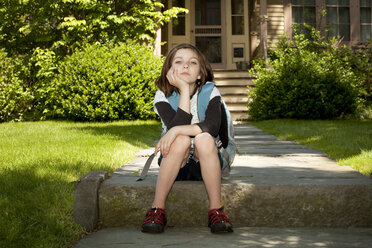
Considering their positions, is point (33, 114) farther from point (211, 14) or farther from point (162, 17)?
point (211, 14)

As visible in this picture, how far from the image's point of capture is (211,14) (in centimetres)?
1409

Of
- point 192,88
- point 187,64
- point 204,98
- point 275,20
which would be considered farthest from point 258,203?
point 275,20

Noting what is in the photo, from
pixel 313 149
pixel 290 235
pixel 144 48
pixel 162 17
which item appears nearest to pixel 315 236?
pixel 290 235

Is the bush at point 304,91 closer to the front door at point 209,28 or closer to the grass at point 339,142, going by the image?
the grass at point 339,142

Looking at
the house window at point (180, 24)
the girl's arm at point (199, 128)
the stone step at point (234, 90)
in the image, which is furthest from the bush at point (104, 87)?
the girl's arm at point (199, 128)

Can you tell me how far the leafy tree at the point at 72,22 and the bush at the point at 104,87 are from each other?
1100 mm

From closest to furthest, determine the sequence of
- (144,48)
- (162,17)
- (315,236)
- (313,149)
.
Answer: (315,236)
(313,149)
(144,48)
(162,17)

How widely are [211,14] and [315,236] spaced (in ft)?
40.2

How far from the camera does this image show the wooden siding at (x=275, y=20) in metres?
13.5

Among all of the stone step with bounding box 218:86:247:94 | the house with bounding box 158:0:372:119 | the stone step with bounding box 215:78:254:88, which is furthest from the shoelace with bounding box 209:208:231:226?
the house with bounding box 158:0:372:119

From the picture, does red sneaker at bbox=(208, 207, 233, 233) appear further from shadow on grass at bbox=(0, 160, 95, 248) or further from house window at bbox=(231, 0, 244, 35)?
house window at bbox=(231, 0, 244, 35)

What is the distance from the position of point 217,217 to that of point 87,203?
2.45 ft

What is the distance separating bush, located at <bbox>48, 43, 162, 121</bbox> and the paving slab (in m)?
6.64

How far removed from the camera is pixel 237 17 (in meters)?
13.9
